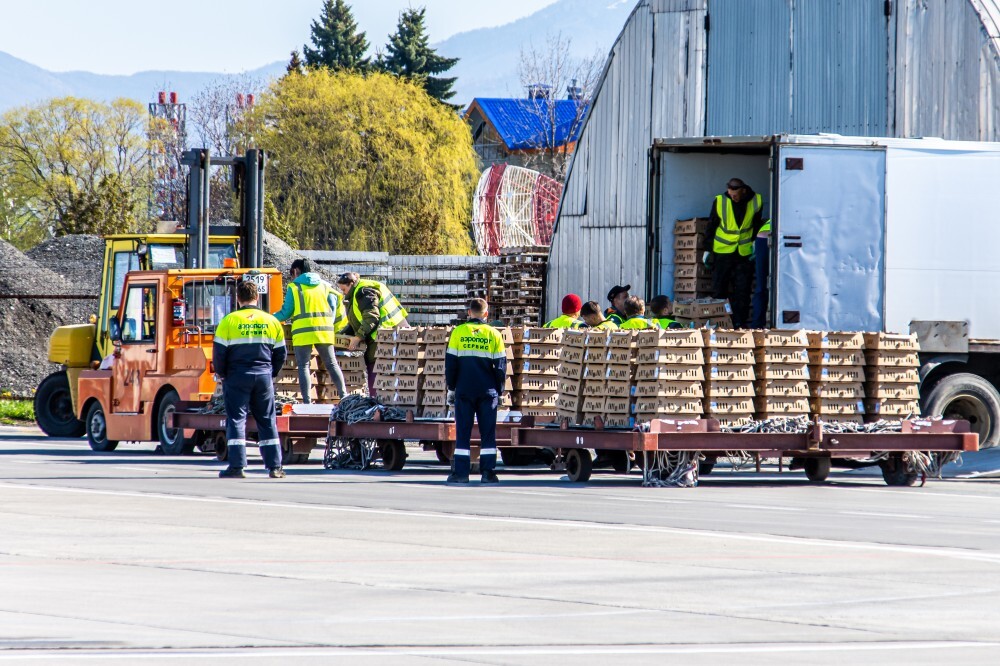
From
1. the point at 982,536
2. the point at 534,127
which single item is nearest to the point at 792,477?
the point at 982,536

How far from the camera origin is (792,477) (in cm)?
1870

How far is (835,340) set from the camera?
17.3m

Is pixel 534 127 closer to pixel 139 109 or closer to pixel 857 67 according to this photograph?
pixel 139 109

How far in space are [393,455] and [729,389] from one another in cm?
424

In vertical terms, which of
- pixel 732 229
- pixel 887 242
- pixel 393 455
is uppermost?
pixel 732 229

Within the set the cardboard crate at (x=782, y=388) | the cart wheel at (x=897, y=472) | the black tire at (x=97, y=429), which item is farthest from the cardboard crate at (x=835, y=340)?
the black tire at (x=97, y=429)

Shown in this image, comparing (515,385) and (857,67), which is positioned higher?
(857,67)

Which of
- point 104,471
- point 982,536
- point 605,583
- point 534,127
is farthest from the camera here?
point 534,127

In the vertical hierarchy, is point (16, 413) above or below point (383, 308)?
below

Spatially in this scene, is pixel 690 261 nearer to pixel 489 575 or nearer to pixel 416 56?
pixel 489 575

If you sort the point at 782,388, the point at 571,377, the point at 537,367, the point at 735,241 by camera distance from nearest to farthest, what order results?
the point at 782,388 < the point at 571,377 < the point at 537,367 < the point at 735,241

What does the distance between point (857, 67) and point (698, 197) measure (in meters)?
7.15

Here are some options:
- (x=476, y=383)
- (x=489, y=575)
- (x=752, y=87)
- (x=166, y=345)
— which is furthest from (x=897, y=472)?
(x=752, y=87)

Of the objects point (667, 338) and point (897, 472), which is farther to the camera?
point (897, 472)
